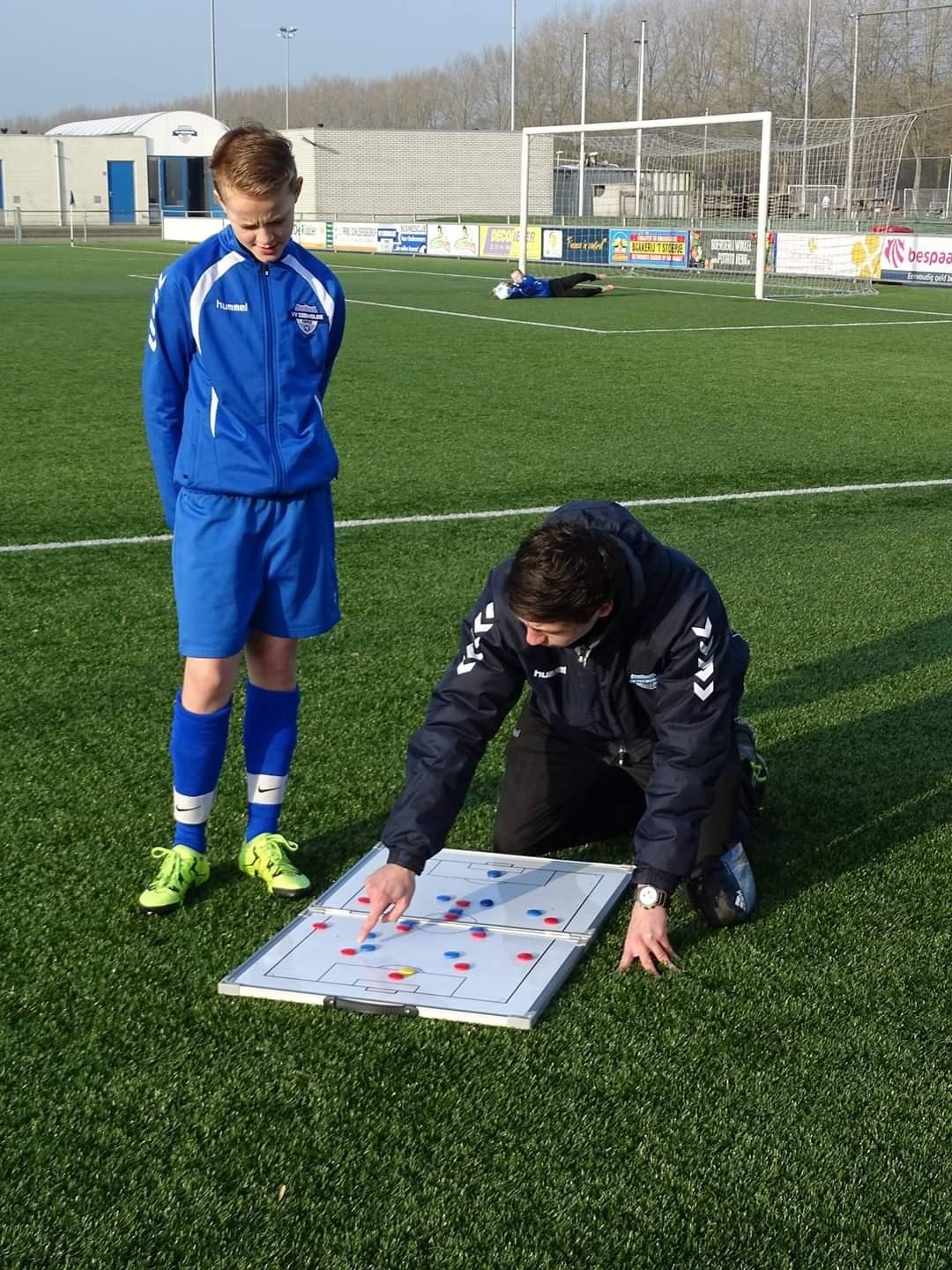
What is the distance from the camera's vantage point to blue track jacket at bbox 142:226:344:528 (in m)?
3.26

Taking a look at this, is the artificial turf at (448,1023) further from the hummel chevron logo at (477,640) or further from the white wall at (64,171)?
the white wall at (64,171)

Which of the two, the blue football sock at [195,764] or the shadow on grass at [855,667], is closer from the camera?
the blue football sock at [195,764]

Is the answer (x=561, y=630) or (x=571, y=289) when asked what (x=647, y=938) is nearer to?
(x=561, y=630)

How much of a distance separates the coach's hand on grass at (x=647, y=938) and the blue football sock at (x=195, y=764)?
3.77 ft

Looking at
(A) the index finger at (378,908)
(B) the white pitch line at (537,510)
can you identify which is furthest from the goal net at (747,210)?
(A) the index finger at (378,908)

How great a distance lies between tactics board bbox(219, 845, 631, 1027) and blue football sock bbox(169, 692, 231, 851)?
1.24ft

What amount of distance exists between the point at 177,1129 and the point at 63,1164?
21 cm

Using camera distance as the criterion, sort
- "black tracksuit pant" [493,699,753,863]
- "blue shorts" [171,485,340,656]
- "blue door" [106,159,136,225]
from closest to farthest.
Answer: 1. "blue shorts" [171,485,340,656]
2. "black tracksuit pant" [493,699,753,863]
3. "blue door" [106,159,136,225]

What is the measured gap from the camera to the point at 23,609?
6090 mm

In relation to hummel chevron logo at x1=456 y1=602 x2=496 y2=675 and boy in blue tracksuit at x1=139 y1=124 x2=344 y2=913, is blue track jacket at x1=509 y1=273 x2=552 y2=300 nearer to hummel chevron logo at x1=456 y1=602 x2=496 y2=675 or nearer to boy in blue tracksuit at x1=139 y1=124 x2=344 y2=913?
boy in blue tracksuit at x1=139 y1=124 x2=344 y2=913

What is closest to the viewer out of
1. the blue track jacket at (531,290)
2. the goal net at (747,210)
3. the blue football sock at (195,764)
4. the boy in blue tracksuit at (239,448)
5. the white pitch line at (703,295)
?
the boy in blue tracksuit at (239,448)

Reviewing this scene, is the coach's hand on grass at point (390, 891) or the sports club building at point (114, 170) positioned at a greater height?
the sports club building at point (114, 170)

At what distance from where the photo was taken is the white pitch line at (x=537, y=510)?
287 inches

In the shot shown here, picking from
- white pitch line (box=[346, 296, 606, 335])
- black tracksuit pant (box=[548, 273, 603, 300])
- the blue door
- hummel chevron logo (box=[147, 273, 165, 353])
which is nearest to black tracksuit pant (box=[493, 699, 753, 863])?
hummel chevron logo (box=[147, 273, 165, 353])
